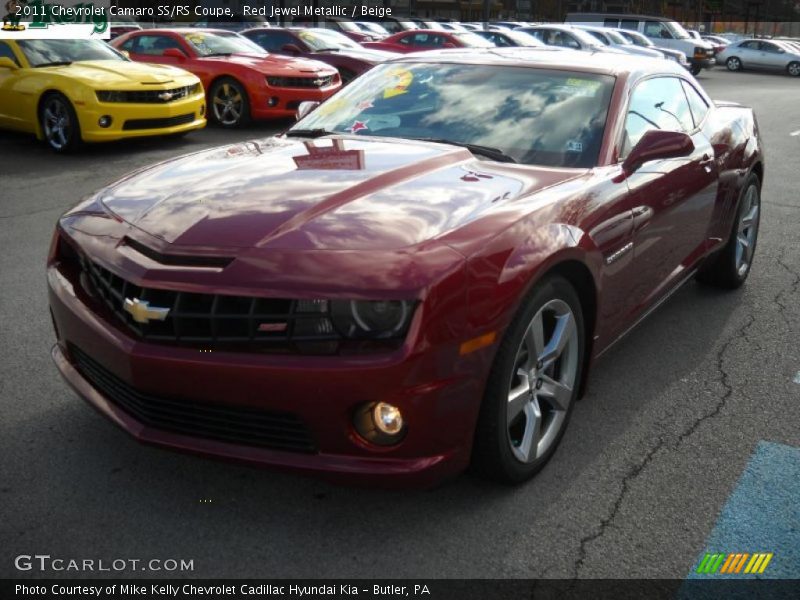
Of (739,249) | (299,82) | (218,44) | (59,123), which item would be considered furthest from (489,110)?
(218,44)

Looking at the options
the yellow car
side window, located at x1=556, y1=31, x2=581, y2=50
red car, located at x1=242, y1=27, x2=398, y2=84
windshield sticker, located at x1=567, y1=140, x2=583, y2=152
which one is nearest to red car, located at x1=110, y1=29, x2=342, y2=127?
the yellow car

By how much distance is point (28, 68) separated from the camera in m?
9.99

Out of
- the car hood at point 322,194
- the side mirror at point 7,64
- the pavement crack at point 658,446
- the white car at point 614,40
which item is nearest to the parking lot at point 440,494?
the pavement crack at point 658,446

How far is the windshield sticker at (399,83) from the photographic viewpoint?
4223 mm

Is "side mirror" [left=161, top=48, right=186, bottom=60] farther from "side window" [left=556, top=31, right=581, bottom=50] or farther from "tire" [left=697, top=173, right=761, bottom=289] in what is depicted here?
"side window" [left=556, top=31, right=581, bottom=50]

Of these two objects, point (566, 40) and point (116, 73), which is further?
point (566, 40)

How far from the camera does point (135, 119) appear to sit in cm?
972

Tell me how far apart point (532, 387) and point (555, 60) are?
75.4 inches

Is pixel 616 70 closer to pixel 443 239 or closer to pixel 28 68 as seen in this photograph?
pixel 443 239

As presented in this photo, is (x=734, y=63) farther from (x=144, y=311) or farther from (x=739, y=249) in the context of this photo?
(x=144, y=311)

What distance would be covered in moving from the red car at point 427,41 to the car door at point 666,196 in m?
15.8

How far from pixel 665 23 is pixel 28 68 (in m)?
25.4

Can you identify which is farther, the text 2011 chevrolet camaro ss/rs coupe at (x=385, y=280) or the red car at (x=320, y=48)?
the red car at (x=320, y=48)

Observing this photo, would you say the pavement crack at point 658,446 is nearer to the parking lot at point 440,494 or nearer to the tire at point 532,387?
the parking lot at point 440,494
